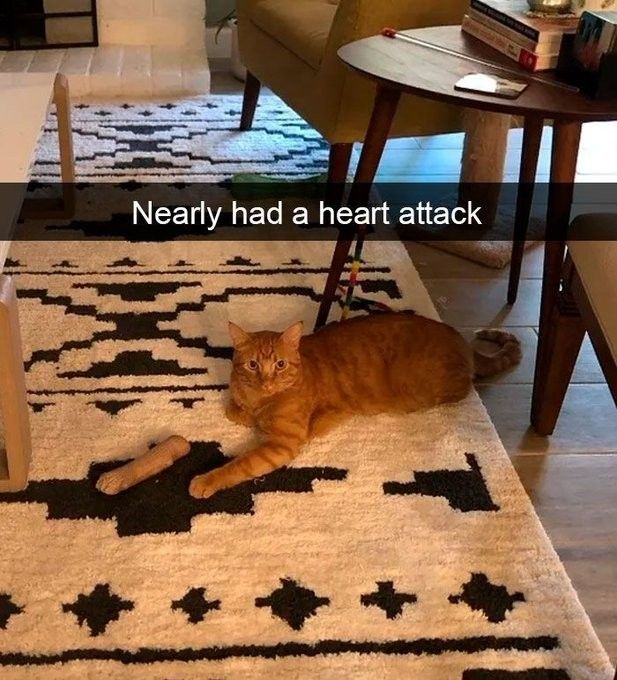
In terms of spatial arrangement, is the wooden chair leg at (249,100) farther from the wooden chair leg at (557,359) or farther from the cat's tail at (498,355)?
the wooden chair leg at (557,359)

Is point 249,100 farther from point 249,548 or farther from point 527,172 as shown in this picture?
point 249,548

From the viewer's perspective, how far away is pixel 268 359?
1.42m

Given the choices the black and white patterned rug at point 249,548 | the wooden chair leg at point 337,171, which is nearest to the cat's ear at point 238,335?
the black and white patterned rug at point 249,548

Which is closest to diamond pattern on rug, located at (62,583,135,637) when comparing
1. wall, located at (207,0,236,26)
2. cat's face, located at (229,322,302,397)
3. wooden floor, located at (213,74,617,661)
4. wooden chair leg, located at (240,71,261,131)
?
cat's face, located at (229,322,302,397)

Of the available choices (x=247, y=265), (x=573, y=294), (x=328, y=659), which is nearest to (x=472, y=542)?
(x=328, y=659)

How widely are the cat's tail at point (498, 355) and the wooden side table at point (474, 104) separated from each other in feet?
0.48

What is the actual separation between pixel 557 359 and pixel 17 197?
0.94 meters

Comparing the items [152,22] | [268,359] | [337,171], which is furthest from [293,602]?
[152,22]

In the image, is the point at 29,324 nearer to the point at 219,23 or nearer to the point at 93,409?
the point at 93,409

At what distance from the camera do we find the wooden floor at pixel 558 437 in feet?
4.16

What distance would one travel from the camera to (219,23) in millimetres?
3484

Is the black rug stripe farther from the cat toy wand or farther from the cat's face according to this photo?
the cat toy wand

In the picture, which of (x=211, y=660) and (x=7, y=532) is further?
(x=7, y=532)

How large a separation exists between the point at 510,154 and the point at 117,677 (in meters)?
2.14
